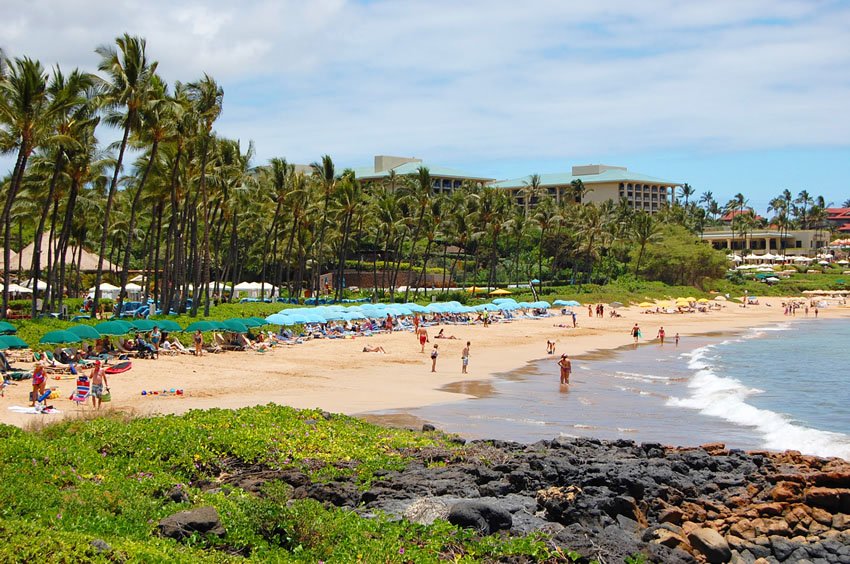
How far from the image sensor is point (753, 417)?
74.2ft

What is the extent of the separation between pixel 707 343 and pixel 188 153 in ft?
102

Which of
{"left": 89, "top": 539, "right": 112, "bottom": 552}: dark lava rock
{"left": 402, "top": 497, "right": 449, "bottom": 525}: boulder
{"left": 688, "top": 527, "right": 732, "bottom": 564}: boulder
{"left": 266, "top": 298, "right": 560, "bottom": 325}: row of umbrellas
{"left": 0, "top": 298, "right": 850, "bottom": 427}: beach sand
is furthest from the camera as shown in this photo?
{"left": 266, "top": 298, "right": 560, "bottom": 325}: row of umbrellas

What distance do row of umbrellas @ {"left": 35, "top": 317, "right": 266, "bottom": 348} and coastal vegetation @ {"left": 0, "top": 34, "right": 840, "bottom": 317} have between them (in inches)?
241

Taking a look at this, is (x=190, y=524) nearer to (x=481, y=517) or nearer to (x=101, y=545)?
(x=101, y=545)

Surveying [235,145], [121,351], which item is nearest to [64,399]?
[121,351]

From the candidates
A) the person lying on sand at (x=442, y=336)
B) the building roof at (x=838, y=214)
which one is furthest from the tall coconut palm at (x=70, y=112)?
the building roof at (x=838, y=214)

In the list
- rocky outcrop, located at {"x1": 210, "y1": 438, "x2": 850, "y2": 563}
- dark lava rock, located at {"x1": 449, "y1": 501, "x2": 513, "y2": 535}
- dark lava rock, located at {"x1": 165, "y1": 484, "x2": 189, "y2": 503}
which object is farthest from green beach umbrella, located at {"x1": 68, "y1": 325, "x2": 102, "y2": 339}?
dark lava rock, located at {"x1": 449, "y1": 501, "x2": 513, "y2": 535}

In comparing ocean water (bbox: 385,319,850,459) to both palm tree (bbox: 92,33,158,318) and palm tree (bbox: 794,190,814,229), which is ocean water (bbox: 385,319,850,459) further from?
palm tree (bbox: 794,190,814,229)

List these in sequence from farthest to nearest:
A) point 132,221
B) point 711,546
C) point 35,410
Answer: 1. point 132,221
2. point 35,410
3. point 711,546

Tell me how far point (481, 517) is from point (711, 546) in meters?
2.73

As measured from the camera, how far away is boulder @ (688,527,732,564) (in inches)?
391

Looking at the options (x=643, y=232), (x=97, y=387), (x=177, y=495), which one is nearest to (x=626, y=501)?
(x=177, y=495)

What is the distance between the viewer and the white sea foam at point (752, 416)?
18.5 m

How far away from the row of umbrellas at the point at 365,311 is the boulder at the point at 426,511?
92.6 feet
